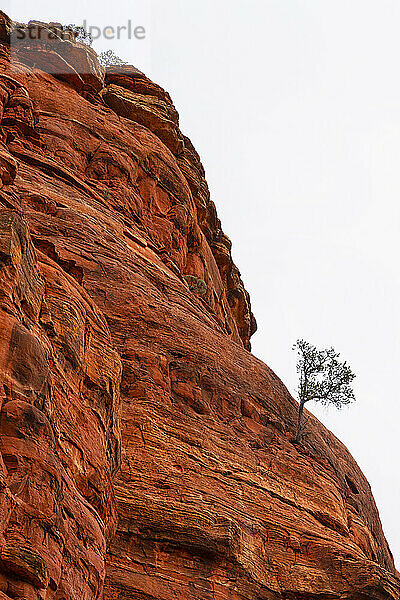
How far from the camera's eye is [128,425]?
22000mm

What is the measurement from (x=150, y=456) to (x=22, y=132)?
A: 18.9 meters

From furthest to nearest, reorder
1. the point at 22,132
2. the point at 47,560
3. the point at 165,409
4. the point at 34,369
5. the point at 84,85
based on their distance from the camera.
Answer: the point at 84,85, the point at 22,132, the point at 165,409, the point at 34,369, the point at 47,560

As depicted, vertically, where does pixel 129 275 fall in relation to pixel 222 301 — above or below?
below

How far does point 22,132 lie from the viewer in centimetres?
3222

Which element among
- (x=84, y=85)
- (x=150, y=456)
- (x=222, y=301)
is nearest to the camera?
(x=150, y=456)

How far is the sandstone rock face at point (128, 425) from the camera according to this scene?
12758 millimetres

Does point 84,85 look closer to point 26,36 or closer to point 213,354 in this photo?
point 26,36

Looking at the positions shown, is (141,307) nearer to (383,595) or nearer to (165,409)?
(165,409)

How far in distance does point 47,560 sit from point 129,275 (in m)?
16.1

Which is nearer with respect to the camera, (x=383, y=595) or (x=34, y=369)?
(x=34, y=369)

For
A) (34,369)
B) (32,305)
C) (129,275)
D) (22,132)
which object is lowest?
(34,369)

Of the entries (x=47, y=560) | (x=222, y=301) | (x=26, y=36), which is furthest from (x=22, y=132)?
(x=47, y=560)

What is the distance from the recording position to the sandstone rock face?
1276cm

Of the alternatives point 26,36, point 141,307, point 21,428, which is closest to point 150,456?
point 141,307
